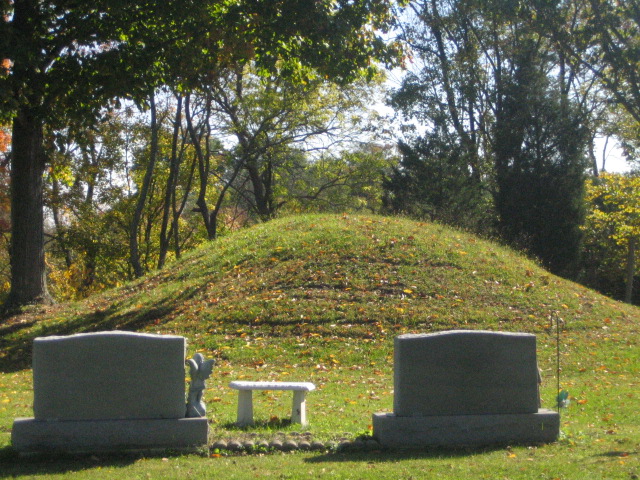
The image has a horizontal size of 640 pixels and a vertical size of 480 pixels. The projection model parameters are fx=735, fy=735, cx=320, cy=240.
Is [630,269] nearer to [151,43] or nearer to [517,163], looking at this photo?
[517,163]

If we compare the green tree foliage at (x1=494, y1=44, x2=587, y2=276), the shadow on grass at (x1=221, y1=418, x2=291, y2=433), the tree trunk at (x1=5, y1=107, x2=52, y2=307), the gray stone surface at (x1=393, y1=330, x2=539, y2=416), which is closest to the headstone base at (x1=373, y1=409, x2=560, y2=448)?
the gray stone surface at (x1=393, y1=330, x2=539, y2=416)

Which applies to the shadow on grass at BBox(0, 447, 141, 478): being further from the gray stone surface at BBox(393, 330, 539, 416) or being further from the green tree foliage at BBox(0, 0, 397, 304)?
the green tree foliage at BBox(0, 0, 397, 304)

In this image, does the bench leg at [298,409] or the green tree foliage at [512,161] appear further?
the green tree foliage at [512,161]

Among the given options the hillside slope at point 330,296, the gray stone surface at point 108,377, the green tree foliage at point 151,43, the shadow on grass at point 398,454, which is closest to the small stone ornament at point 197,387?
the gray stone surface at point 108,377

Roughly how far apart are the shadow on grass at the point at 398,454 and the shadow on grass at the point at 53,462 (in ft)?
5.79

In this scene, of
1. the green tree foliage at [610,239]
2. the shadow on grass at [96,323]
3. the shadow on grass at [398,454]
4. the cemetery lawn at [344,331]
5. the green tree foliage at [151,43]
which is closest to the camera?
the cemetery lawn at [344,331]

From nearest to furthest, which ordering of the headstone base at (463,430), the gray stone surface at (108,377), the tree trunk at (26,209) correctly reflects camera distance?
1. the gray stone surface at (108,377)
2. the headstone base at (463,430)
3. the tree trunk at (26,209)

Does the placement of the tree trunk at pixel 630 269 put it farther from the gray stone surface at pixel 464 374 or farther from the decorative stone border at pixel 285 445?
the decorative stone border at pixel 285 445

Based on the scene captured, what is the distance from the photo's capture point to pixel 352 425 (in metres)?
8.67

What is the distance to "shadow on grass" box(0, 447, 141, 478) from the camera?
6441 mm

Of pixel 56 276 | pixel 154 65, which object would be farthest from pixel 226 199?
pixel 154 65

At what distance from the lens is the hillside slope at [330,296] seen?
15.9m

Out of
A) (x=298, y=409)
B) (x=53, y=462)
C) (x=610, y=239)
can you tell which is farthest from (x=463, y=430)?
(x=610, y=239)

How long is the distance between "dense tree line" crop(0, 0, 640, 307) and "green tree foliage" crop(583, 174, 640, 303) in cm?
15
